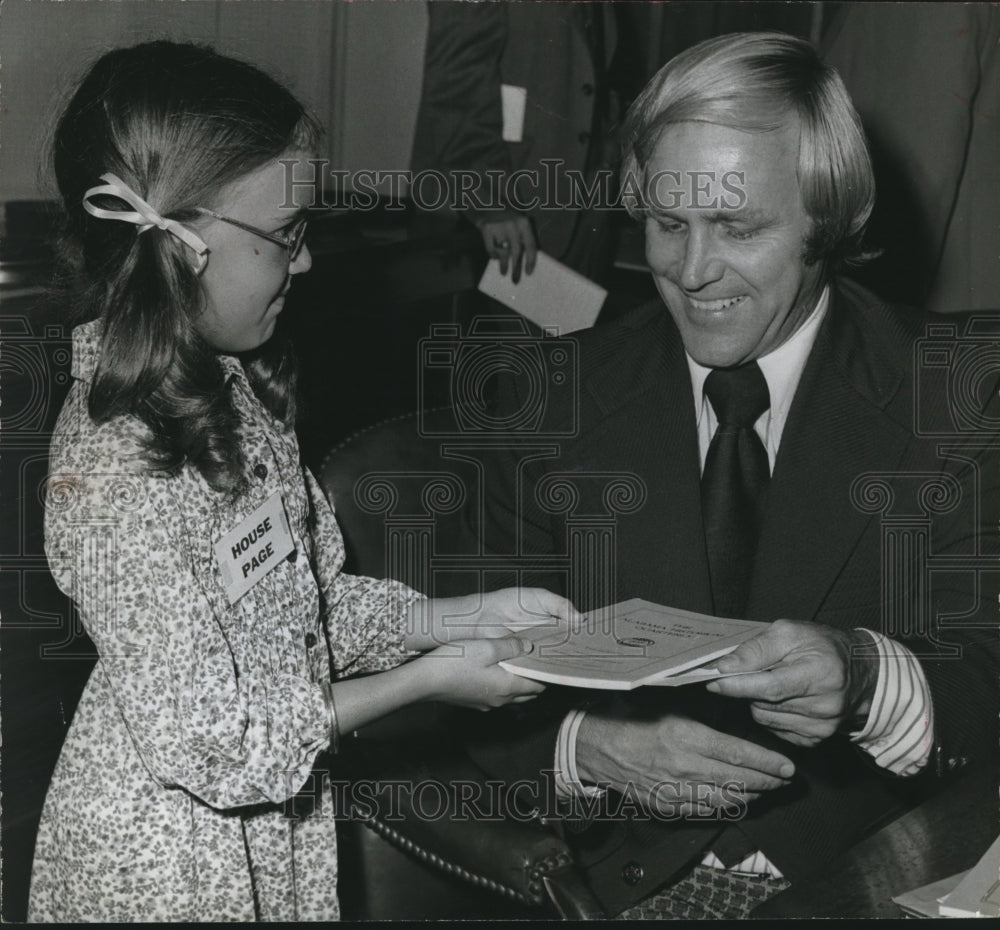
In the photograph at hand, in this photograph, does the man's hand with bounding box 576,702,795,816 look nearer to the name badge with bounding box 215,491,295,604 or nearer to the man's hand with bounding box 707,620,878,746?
the man's hand with bounding box 707,620,878,746

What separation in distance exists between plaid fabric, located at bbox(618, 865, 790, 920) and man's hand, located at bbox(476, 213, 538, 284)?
1.08 meters

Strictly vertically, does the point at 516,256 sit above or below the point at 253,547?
above

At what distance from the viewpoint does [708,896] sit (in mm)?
1911

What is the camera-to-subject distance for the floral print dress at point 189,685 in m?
1.48

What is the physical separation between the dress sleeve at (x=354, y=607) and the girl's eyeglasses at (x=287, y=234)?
364 millimetres

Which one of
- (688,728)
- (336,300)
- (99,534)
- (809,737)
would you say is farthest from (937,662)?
(99,534)

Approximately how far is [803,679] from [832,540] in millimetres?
265

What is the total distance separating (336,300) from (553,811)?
94 cm

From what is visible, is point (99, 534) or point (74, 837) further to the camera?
point (74, 837)

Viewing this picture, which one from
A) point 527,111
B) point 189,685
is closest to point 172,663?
point 189,685

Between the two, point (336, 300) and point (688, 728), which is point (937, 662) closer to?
point (688, 728)

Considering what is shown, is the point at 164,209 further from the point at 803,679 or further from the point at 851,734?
the point at 851,734

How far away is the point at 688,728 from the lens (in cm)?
185

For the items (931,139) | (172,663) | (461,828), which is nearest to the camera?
(172,663)
